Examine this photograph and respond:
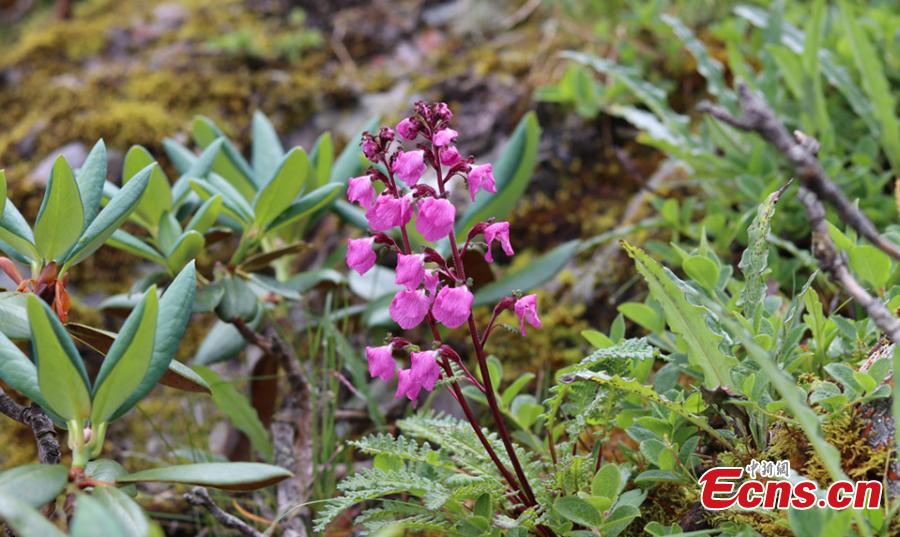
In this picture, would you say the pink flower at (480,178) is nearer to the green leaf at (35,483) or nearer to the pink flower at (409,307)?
the pink flower at (409,307)

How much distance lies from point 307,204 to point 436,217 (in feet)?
1.84

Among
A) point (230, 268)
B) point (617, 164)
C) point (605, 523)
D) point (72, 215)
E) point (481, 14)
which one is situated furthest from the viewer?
point (481, 14)

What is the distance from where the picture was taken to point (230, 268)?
158 centimetres

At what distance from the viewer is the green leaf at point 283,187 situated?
1.51 metres

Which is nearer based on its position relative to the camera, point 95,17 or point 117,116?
point 117,116

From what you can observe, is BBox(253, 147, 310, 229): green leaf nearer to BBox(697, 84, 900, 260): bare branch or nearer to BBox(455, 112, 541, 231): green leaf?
BBox(455, 112, 541, 231): green leaf

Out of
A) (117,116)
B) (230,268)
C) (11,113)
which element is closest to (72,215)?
(230,268)

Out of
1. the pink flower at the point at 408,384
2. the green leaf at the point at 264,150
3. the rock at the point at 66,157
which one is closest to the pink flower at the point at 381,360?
the pink flower at the point at 408,384

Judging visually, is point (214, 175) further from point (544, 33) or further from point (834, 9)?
point (834, 9)

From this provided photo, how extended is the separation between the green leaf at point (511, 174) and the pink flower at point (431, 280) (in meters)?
0.71

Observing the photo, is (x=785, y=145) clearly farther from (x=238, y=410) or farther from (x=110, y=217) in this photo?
(x=238, y=410)

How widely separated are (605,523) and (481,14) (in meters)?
2.38

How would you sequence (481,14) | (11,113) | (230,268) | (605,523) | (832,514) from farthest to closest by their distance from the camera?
(481,14)
(11,113)
(230,268)
(605,523)
(832,514)

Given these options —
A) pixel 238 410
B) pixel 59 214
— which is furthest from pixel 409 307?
pixel 238 410
